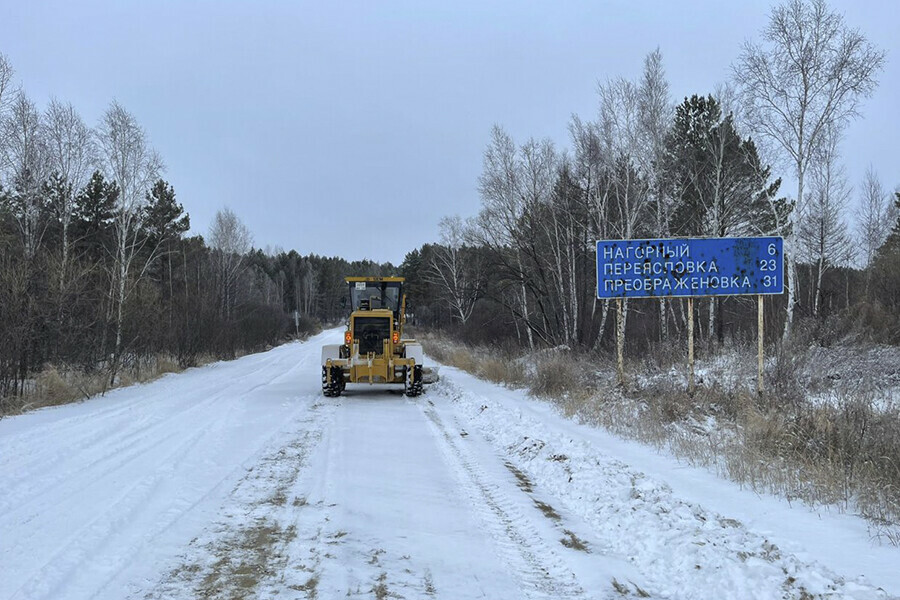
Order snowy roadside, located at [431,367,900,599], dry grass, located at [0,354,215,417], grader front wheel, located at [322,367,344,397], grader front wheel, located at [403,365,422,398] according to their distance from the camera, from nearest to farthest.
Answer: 1. snowy roadside, located at [431,367,900,599]
2. dry grass, located at [0,354,215,417]
3. grader front wheel, located at [322,367,344,397]
4. grader front wheel, located at [403,365,422,398]

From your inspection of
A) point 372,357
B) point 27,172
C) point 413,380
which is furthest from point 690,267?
point 27,172

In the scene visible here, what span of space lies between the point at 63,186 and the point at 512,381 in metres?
21.7

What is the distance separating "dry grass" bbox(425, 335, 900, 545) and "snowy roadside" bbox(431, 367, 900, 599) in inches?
16.7

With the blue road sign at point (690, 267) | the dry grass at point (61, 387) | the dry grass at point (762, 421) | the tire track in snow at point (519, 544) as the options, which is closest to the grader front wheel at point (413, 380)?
the dry grass at point (762, 421)

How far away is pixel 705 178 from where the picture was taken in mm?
25891

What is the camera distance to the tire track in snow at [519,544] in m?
4.48

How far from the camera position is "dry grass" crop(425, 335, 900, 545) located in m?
6.39

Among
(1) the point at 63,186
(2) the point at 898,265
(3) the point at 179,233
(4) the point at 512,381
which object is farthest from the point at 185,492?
(3) the point at 179,233

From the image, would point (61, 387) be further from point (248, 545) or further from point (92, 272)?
point (248, 545)

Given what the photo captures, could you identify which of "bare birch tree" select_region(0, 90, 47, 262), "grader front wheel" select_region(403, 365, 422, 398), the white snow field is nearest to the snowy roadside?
the white snow field

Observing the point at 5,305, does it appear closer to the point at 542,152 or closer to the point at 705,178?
the point at 542,152

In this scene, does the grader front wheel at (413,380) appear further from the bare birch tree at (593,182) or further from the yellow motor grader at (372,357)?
the bare birch tree at (593,182)

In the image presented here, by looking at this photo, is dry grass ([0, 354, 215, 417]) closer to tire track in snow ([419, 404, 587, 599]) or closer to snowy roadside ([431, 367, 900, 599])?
tire track in snow ([419, 404, 587, 599])

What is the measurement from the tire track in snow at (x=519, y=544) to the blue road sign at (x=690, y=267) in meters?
6.63
